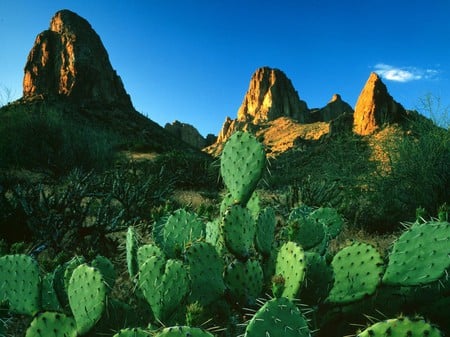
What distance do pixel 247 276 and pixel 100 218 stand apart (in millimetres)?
2764

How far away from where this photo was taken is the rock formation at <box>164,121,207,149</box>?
99125 millimetres

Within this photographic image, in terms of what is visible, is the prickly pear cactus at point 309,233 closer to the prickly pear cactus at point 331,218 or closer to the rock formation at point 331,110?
the prickly pear cactus at point 331,218

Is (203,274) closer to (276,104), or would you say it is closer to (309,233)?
(309,233)

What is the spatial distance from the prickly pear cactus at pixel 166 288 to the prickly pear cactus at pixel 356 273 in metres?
0.99

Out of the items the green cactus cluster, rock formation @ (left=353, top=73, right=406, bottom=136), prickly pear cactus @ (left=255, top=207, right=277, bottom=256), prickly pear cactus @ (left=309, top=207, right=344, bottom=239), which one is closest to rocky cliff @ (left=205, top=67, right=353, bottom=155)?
rock formation @ (left=353, top=73, right=406, bottom=136)

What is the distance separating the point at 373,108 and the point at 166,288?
133 feet

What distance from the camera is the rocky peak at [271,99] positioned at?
343 feet

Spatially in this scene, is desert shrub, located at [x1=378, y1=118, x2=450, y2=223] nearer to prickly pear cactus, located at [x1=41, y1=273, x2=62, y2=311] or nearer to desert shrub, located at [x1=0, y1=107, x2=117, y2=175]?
prickly pear cactus, located at [x1=41, y1=273, x2=62, y2=311]

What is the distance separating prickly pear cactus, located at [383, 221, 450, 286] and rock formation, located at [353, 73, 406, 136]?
120 feet

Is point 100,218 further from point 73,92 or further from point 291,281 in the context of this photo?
point 73,92

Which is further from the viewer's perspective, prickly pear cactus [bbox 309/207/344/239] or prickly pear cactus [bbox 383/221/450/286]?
prickly pear cactus [bbox 309/207/344/239]

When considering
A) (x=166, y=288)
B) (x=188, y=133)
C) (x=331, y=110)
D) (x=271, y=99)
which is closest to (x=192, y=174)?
(x=166, y=288)

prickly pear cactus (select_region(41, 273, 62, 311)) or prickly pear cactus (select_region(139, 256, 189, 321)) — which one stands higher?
prickly pear cactus (select_region(139, 256, 189, 321))

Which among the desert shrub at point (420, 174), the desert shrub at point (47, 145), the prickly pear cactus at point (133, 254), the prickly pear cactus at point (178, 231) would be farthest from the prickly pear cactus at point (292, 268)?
the desert shrub at point (47, 145)
